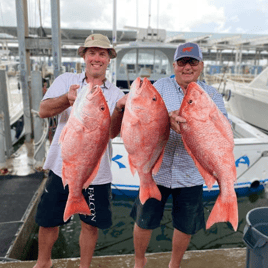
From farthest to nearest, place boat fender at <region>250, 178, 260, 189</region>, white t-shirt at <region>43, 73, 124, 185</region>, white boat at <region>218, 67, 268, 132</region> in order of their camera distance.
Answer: white boat at <region>218, 67, 268, 132</region> < boat fender at <region>250, 178, 260, 189</region> < white t-shirt at <region>43, 73, 124, 185</region>

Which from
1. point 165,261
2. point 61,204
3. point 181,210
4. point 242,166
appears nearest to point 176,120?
point 181,210

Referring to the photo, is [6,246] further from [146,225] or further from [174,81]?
[174,81]

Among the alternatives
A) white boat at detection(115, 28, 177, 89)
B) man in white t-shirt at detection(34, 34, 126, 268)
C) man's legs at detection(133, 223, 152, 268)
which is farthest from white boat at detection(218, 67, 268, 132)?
man in white t-shirt at detection(34, 34, 126, 268)

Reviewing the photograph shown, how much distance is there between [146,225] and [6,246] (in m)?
1.83

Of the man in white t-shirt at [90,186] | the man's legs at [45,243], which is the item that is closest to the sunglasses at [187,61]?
the man in white t-shirt at [90,186]

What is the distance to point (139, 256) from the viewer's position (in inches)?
94.0

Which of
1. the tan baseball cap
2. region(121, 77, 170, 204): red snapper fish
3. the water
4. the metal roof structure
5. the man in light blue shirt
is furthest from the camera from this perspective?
the metal roof structure

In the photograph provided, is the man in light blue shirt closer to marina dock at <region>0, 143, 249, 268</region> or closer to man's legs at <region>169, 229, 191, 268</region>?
man's legs at <region>169, 229, 191, 268</region>

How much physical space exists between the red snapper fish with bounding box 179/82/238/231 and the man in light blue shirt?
1.94ft

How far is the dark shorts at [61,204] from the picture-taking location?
2213 mm

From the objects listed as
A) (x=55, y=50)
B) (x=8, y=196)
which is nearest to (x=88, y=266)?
(x=8, y=196)

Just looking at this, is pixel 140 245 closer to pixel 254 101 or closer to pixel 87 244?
pixel 87 244

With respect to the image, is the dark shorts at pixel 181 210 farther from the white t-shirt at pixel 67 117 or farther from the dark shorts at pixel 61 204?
the white t-shirt at pixel 67 117

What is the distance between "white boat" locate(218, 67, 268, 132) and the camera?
9547mm
